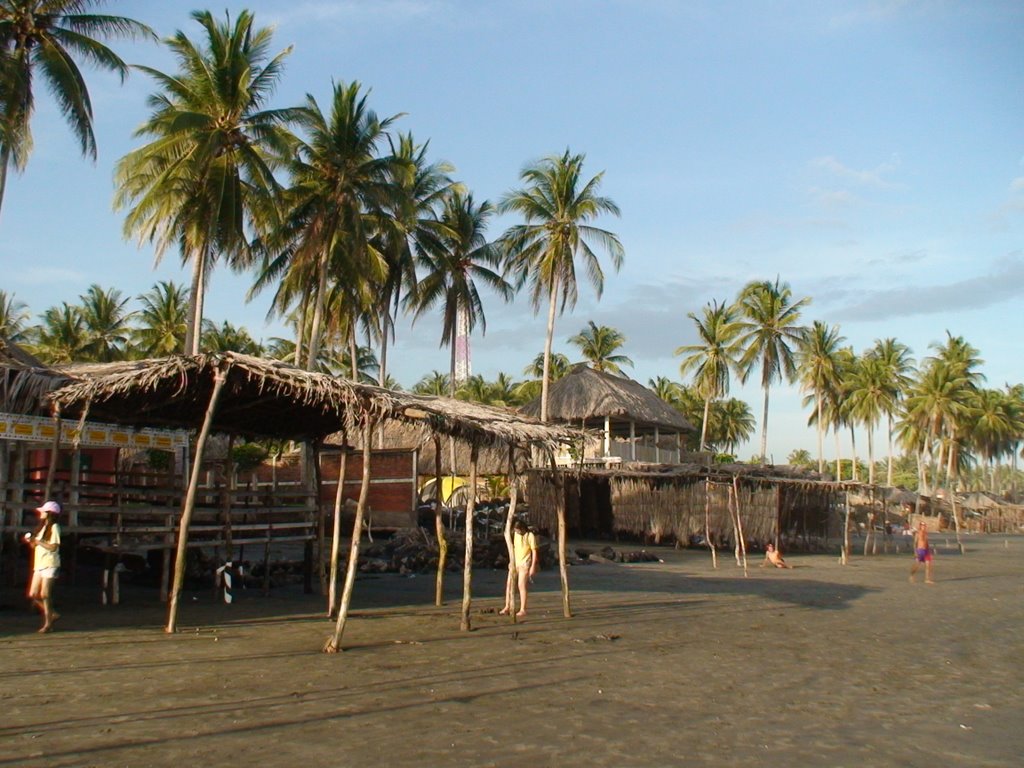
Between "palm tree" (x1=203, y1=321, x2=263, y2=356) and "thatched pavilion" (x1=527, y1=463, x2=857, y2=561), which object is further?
"palm tree" (x1=203, y1=321, x2=263, y2=356)

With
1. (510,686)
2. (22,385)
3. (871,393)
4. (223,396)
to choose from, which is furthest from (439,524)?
(871,393)

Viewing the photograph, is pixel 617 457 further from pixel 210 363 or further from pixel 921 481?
pixel 921 481

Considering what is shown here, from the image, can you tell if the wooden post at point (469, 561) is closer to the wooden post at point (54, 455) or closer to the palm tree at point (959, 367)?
the wooden post at point (54, 455)

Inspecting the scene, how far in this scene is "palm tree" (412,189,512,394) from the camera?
34469 millimetres

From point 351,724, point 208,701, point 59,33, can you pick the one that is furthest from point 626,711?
point 59,33

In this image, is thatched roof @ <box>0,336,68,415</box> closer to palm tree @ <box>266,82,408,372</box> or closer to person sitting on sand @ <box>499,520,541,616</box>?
person sitting on sand @ <box>499,520,541,616</box>

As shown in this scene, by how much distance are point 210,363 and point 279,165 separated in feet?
55.1

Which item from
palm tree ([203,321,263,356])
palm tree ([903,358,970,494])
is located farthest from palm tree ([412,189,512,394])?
palm tree ([903,358,970,494])

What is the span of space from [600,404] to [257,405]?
24.0m

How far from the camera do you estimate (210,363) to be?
986cm

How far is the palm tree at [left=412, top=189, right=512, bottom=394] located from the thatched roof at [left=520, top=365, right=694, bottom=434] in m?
4.49

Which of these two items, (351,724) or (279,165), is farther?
(279,165)

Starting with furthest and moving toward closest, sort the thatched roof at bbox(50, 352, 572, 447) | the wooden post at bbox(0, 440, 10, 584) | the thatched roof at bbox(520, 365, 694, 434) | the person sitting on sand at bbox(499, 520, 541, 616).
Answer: the thatched roof at bbox(520, 365, 694, 434) → the person sitting on sand at bbox(499, 520, 541, 616) → the wooden post at bbox(0, 440, 10, 584) → the thatched roof at bbox(50, 352, 572, 447)

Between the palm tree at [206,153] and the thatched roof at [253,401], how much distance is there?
967cm
